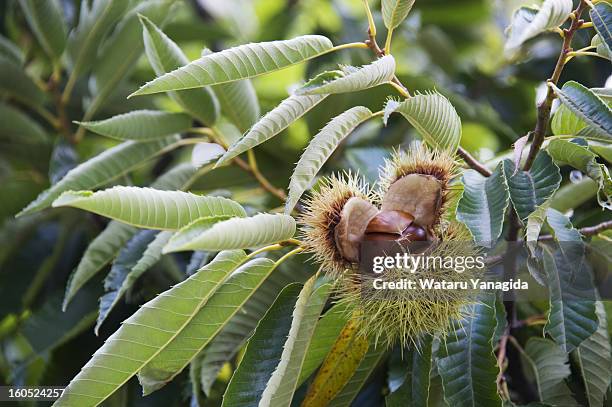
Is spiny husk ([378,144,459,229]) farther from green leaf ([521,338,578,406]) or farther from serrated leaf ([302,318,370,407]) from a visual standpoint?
green leaf ([521,338,578,406])

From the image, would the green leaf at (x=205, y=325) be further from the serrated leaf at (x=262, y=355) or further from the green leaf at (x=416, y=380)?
the green leaf at (x=416, y=380)

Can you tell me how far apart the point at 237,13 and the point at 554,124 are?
1.86 metres

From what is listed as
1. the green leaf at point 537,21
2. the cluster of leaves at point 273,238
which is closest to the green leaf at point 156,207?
the cluster of leaves at point 273,238

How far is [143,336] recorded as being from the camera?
72 cm

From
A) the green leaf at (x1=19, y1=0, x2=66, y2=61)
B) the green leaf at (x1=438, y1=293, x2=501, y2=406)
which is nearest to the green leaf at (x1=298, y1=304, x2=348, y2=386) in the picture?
the green leaf at (x1=438, y1=293, x2=501, y2=406)

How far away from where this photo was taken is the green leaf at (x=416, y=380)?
78cm

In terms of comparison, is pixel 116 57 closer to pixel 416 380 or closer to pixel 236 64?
pixel 236 64

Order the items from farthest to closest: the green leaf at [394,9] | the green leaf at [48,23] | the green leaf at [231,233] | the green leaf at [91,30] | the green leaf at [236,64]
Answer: the green leaf at [48,23] → the green leaf at [91,30] → the green leaf at [394,9] → the green leaf at [236,64] → the green leaf at [231,233]

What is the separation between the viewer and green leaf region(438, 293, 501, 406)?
75 cm

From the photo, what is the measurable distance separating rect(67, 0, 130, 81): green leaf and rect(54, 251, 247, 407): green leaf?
26.5 inches

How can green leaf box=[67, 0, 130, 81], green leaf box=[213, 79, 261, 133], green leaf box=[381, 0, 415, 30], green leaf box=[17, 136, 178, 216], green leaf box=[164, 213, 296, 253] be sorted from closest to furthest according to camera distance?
green leaf box=[164, 213, 296, 253] < green leaf box=[381, 0, 415, 30] < green leaf box=[17, 136, 178, 216] < green leaf box=[213, 79, 261, 133] < green leaf box=[67, 0, 130, 81]

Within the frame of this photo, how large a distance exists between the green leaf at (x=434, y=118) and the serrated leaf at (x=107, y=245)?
0.46 metres

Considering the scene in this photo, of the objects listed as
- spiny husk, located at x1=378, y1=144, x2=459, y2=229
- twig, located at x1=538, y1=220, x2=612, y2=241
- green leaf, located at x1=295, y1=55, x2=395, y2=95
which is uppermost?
green leaf, located at x1=295, y1=55, x2=395, y2=95

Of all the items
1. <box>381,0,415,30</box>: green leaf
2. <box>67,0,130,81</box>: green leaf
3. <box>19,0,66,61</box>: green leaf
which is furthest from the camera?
<box>19,0,66,61</box>: green leaf
